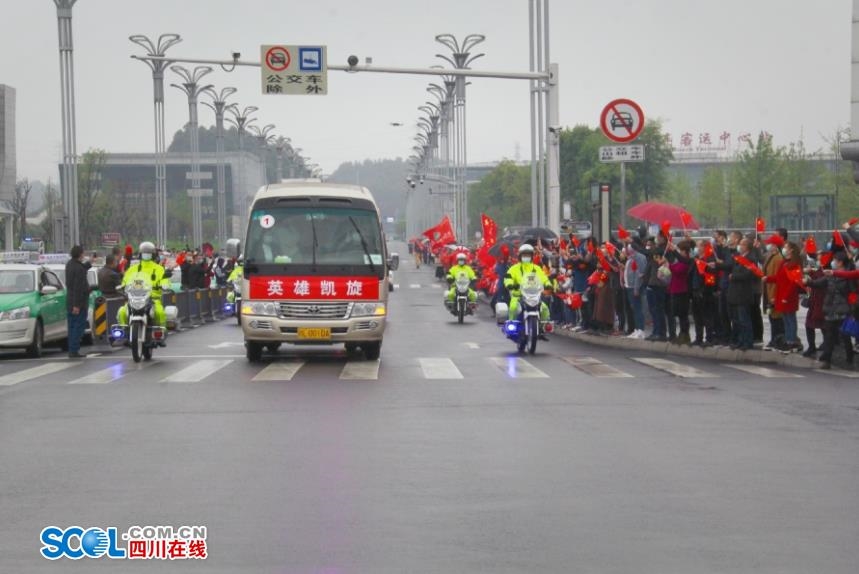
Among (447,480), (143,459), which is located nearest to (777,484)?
(447,480)

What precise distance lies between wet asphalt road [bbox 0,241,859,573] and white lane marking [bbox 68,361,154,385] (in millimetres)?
170

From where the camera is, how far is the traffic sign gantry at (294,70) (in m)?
39.0

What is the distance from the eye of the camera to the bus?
21.8 m

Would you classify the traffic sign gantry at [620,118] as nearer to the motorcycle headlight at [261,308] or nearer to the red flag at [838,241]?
the red flag at [838,241]

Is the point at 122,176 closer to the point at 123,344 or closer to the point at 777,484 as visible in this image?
the point at 123,344

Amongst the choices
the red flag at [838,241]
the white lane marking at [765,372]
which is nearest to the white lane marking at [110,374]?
the white lane marking at [765,372]

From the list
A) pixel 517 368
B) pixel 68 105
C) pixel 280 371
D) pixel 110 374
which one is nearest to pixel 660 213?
pixel 517 368

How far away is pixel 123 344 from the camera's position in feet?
92.0

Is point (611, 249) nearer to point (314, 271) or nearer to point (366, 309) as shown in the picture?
point (366, 309)

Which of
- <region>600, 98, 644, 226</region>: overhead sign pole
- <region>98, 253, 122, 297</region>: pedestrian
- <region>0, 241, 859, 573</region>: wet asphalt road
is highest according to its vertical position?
<region>600, 98, 644, 226</region>: overhead sign pole

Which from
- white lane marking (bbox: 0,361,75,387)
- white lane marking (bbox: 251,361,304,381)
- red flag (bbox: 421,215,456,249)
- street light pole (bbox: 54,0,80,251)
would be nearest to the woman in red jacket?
white lane marking (bbox: 251,361,304,381)

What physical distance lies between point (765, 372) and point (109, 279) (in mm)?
14397

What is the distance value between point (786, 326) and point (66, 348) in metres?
13.6

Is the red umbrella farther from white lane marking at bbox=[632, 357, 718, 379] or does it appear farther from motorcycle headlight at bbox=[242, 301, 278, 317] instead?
motorcycle headlight at bbox=[242, 301, 278, 317]
